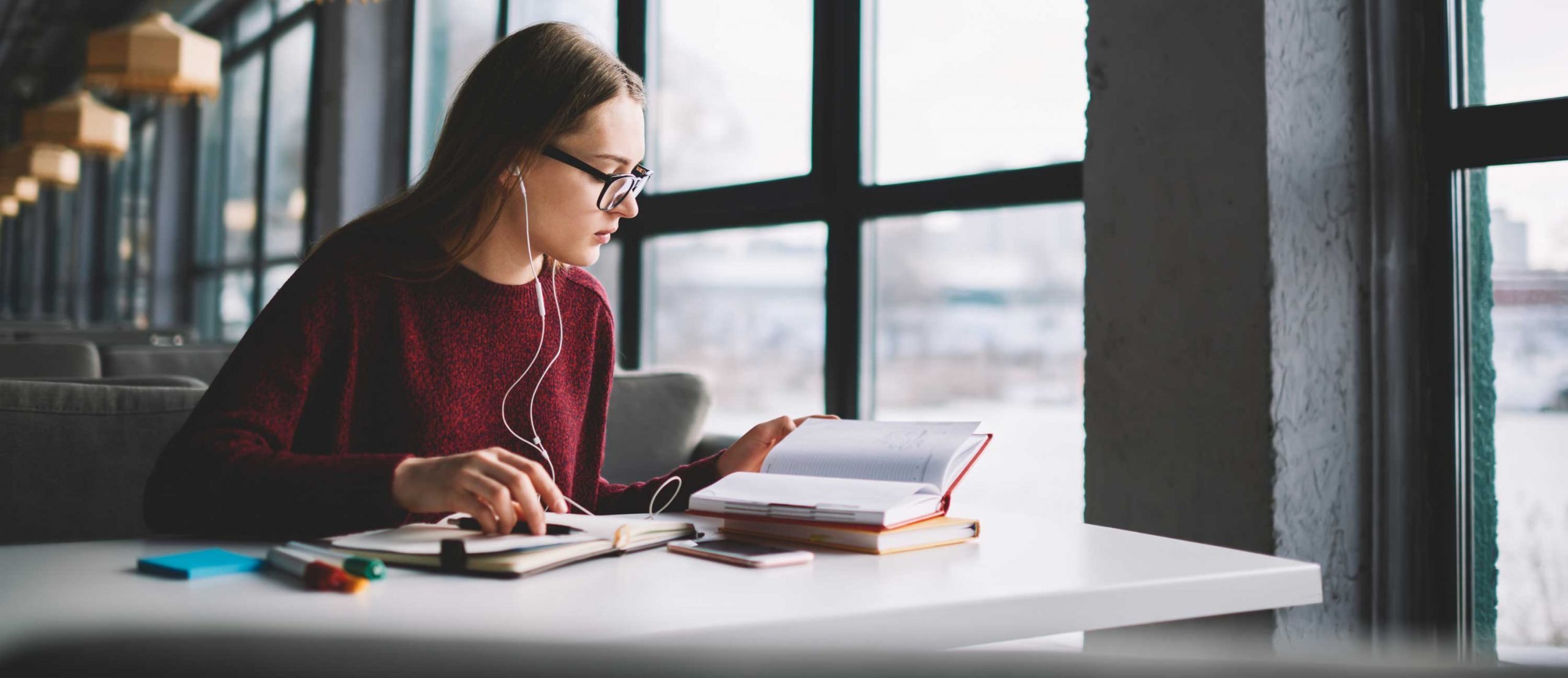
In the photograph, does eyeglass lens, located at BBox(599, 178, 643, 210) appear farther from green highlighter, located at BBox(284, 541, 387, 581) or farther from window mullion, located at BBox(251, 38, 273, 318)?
window mullion, located at BBox(251, 38, 273, 318)

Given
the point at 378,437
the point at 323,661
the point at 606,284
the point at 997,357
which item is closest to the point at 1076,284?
the point at 997,357

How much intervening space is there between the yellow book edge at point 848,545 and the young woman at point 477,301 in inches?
8.4

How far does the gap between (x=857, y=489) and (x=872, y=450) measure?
94 millimetres

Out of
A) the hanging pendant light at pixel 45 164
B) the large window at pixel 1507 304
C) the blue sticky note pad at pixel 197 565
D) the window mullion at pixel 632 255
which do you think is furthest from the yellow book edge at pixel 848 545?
the hanging pendant light at pixel 45 164

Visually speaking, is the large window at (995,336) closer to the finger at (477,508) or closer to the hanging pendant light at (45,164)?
the finger at (477,508)

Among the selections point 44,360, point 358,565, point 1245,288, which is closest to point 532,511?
point 358,565

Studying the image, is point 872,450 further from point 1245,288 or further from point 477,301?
point 1245,288

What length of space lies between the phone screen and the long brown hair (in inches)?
18.7

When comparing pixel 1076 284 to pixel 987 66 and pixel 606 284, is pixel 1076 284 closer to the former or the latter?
pixel 987 66

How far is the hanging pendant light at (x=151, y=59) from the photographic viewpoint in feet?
13.4

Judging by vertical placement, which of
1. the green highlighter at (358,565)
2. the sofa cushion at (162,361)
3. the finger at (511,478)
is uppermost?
the sofa cushion at (162,361)

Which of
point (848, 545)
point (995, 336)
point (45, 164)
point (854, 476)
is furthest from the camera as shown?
point (45, 164)

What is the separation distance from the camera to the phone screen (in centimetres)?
99

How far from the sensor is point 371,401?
126 cm
